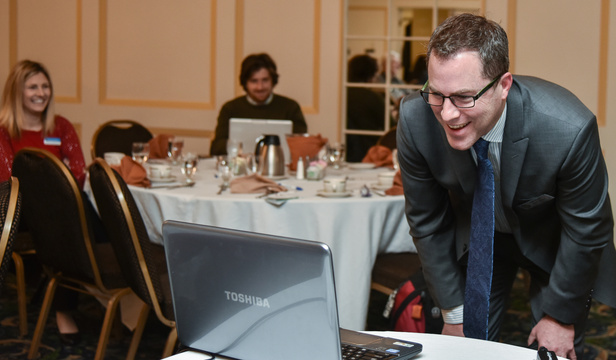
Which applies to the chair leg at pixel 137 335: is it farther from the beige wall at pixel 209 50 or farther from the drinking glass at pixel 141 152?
the beige wall at pixel 209 50

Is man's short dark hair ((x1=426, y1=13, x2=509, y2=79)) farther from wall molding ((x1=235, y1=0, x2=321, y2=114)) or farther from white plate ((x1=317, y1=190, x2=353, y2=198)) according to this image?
wall molding ((x1=235, y1=0, x2=321, y2=114))

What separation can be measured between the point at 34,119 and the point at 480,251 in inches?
117

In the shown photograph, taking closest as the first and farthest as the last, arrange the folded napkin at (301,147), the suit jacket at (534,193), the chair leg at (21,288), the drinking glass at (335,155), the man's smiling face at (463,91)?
the man's smiling face at (463,91)
the suit jacket at (534,193)
the chair leg at (21,288)
the folded napkin at (301,147)
the drinking glass at (335,155)

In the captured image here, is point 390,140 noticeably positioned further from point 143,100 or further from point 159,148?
point 143,100

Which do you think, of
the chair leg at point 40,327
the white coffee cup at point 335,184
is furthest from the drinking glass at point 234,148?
the chair leg at point 40,327

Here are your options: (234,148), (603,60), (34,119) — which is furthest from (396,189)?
(603,60)

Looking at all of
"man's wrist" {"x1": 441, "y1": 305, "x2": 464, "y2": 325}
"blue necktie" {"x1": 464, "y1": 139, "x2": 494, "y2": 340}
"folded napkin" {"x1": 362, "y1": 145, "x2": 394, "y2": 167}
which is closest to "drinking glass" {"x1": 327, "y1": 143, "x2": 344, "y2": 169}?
"folded napkin" {"x1": 362, "y1": 145, "x2": 394, "y2": 167}

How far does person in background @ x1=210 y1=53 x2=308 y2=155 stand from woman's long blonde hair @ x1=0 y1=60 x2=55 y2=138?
125 centimetres

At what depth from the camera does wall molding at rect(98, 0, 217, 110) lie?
20.0 ft

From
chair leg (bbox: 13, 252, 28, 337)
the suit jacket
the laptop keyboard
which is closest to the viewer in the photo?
the laptop keyboard

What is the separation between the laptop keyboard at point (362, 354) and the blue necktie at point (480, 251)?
60 centimetres

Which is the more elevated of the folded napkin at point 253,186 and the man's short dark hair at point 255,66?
the man's short dark hair at point 255,66

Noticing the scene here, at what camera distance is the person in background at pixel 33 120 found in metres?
4.00

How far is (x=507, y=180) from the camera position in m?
1.82
